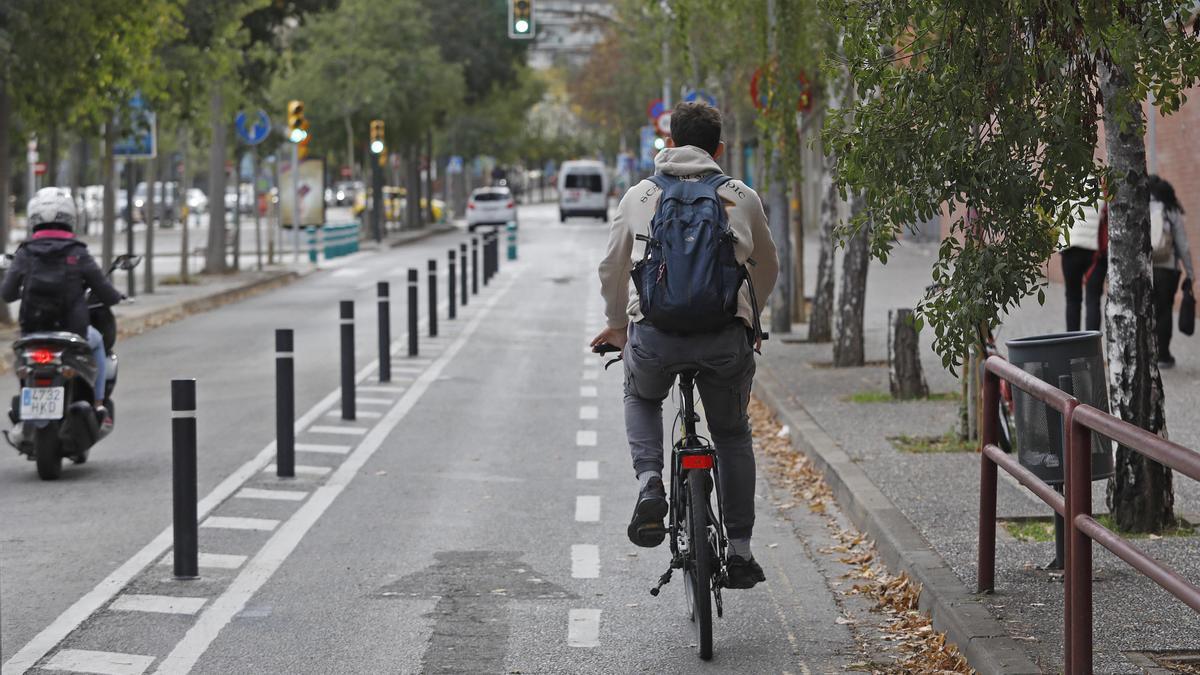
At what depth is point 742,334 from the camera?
656cm

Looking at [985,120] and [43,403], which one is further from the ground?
[985,120]

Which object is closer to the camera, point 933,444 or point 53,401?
point 53,401

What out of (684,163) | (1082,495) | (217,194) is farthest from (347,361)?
(217,194)

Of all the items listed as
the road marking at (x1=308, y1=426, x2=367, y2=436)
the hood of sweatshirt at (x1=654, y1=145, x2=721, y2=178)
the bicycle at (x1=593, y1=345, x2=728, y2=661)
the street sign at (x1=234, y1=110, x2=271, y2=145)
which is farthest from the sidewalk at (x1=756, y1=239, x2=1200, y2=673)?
the street sign at (x1=234, y1=110, x2=271, y2=145)

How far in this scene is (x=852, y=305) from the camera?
1677 cm

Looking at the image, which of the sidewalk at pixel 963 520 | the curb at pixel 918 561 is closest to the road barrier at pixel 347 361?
the sidewalk at pixel 963 520

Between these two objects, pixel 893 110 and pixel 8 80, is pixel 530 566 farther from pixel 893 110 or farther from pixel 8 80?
pixel 8 80

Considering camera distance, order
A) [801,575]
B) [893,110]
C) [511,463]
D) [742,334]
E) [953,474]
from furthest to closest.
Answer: [511,463] → [953,474] → [801,575] → [893,110] → [742,334]

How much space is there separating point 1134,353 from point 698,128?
2.53 m

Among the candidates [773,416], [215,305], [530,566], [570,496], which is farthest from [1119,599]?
[215,305]

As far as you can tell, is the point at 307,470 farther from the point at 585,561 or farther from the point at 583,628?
the point at 583,628

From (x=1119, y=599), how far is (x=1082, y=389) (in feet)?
2.94

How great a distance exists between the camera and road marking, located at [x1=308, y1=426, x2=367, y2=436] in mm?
13341

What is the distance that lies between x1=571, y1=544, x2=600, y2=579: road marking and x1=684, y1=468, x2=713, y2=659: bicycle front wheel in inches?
64.1
